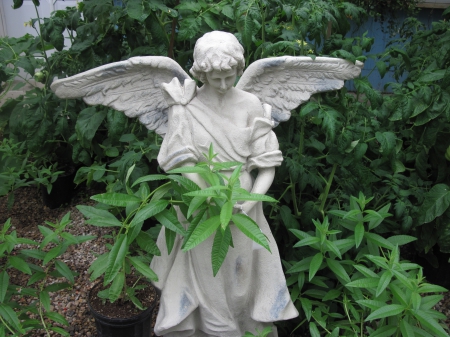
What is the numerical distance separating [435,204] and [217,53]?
5.35ft

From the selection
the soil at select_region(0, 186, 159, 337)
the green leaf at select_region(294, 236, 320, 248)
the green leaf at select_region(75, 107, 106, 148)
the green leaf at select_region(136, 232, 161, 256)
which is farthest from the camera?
the green leaf at select_region(75, 107, 106, 148)

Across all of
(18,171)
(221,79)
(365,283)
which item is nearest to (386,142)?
(365,283)

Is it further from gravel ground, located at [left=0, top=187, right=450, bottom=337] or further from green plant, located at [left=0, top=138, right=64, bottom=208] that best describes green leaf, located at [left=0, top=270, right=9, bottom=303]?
green plant, located at [left=0, top=138, right=64, bottom=208]

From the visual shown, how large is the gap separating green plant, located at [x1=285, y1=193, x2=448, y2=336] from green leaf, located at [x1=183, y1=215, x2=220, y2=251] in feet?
2.33

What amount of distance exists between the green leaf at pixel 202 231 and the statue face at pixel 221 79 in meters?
0.50

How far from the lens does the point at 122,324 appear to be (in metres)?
1.83

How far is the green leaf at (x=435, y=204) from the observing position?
242 centimetres

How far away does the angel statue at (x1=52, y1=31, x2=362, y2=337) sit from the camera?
170cm

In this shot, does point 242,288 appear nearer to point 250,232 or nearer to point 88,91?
point 250,232

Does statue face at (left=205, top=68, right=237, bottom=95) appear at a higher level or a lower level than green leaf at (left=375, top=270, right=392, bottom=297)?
higher

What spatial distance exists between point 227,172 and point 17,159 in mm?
2578

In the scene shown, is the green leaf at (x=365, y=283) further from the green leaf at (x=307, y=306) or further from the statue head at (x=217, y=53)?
the statue head at (x=217, y=53)

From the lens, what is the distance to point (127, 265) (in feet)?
5.66

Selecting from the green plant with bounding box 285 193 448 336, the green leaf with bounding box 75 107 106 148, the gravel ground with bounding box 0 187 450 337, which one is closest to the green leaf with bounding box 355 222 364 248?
the green plant with bounding box 285 193 448 336
